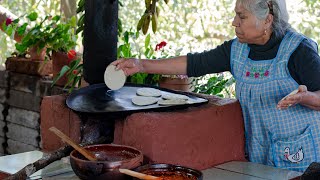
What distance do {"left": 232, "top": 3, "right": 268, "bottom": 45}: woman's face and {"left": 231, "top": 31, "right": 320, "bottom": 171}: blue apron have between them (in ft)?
0.39

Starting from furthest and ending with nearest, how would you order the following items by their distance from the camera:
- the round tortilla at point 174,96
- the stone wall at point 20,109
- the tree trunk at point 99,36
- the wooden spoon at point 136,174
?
the stone wall at point 20,109 < the tree trunk at point 99,36 < the round tortilla at point 174,96 < the wooden spoon at point 136,174

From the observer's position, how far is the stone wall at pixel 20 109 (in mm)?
4762

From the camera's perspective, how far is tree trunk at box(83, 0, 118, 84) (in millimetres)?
3113

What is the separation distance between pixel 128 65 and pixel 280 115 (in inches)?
29.8

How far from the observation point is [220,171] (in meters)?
2.88

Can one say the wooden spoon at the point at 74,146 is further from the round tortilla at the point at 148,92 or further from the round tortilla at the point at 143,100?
the round tortilla at the point at 148,92

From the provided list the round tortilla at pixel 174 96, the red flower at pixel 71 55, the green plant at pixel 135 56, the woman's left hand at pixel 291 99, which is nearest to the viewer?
the woman's left hand at pixel 291 99

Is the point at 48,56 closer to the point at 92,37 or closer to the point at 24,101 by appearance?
the point at 24,101

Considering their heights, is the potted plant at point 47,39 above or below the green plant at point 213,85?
above

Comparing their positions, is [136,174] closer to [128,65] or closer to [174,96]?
[174,96]

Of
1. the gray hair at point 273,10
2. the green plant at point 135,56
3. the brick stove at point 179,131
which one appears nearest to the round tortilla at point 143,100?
the brick stove at point 179,131

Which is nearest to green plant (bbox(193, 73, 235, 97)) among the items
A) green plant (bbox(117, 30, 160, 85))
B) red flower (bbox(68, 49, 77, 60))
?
green plant (bbox(117, 30, 160, 85))

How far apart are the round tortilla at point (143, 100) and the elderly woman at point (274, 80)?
198 mm

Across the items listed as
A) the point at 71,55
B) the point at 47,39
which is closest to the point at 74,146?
the point at 71,55
